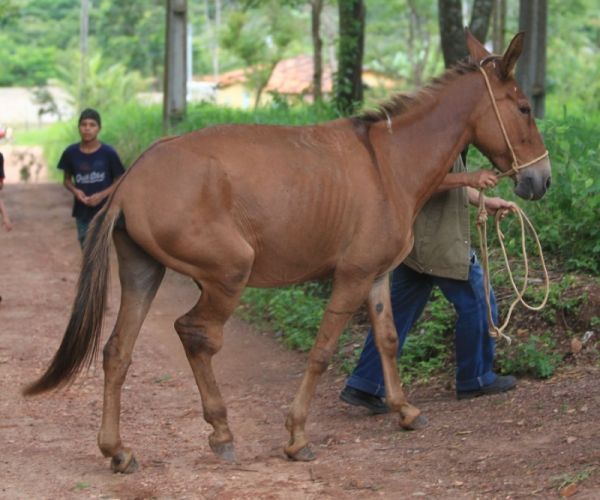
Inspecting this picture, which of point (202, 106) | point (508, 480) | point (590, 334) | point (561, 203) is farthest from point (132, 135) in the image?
point (508, 480)

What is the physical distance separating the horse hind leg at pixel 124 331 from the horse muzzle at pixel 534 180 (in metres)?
2.09

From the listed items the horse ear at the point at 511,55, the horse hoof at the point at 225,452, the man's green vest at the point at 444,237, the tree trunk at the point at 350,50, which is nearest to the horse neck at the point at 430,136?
the horse ear at the point at 511,55

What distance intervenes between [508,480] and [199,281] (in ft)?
6.04

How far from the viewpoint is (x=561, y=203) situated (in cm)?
851

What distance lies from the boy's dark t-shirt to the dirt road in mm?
1613

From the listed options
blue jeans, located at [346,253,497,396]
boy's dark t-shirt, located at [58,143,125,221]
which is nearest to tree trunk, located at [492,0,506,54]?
boy's dark t-shirt, located at [58,143,125,221]

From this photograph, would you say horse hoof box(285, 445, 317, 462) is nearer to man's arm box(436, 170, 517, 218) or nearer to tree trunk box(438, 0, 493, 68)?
man's arm box(436, 170, 517, 218)

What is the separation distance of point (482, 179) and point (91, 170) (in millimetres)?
5047

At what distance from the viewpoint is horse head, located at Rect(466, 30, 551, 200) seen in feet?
20.6

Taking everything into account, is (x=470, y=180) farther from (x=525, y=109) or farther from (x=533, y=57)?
(x=533, y=57)

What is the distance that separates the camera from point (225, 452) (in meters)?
5.84

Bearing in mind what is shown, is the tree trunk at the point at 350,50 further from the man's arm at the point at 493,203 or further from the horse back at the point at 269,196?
the horse back at the point at 269,196

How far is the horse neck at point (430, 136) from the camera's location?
6242 millimetres

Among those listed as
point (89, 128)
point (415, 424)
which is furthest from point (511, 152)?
point (89, 128)
